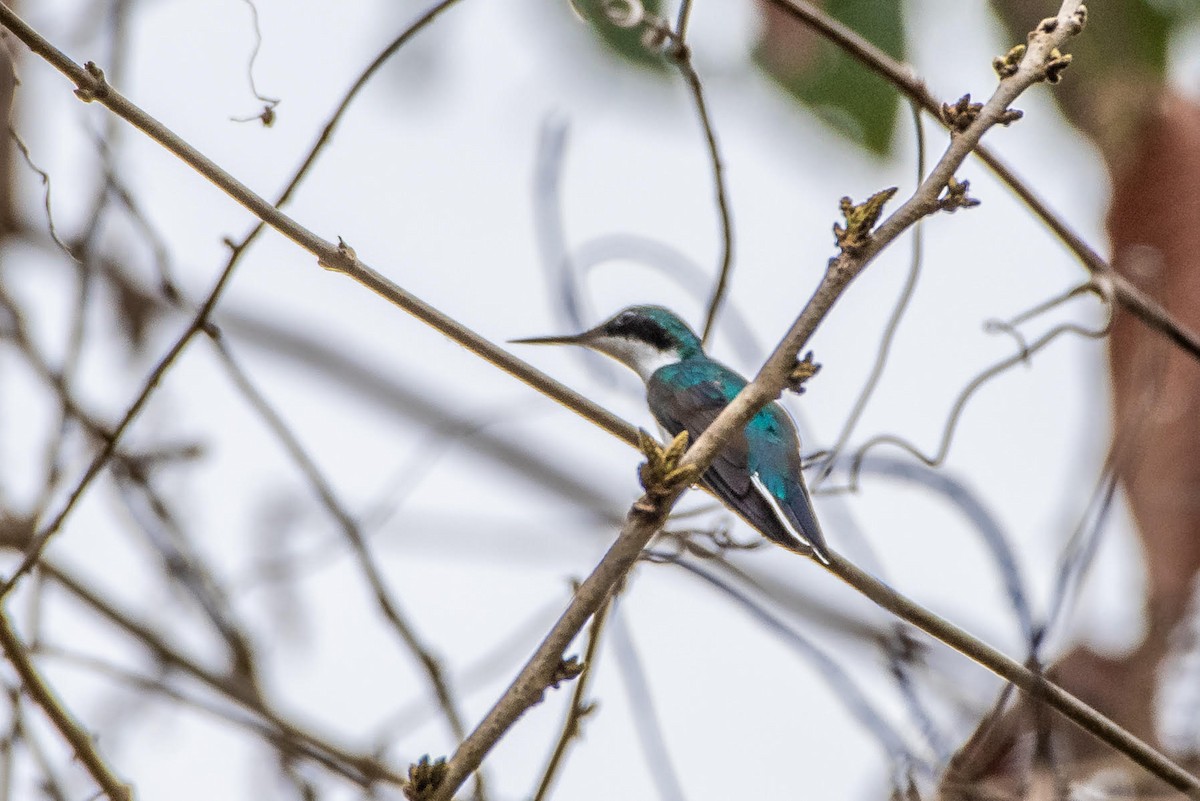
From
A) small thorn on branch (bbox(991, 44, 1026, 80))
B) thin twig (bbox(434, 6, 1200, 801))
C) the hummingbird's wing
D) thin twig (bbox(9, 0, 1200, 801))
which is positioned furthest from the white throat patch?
small thorn on branch (bbox(991, 44, 1026, 80))

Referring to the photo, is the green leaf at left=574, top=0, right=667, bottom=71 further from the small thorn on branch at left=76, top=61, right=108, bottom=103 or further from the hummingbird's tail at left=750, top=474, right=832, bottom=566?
the small thorn on branch at left=76, top=61, right=108, bottom=103

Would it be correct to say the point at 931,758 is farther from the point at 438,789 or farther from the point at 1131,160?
the point at 1131,160

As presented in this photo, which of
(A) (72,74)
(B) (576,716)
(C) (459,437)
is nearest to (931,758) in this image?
(B) (576,716)

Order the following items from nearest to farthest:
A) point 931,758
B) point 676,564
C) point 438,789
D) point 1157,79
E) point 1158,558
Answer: point 438,789 → point 676,564 → point 931,758 → point 1157,79 → point 1158,558

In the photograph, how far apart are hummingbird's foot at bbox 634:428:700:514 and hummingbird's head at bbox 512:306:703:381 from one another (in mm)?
2247

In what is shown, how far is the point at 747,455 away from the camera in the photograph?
315 cm

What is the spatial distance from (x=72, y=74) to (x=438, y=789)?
3.56ft

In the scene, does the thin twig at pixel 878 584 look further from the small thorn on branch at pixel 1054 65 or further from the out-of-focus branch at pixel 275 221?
the out-of-focus branch at pixel 275 221

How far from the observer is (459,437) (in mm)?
3848

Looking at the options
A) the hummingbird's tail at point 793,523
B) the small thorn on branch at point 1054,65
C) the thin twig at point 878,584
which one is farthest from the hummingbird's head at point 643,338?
the small thorn on branch at point 1054,65

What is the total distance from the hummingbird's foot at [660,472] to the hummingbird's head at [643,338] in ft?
7.37

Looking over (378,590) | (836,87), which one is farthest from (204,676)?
(836,87)

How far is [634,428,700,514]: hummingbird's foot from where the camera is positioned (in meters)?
1.88

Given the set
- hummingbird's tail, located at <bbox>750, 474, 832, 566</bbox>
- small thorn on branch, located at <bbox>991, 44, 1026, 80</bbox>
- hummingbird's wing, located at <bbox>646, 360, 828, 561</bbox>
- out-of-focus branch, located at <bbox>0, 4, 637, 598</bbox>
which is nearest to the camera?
out-of-focus branch, located at <bbox>0, 4, 637, 598</bbox>
